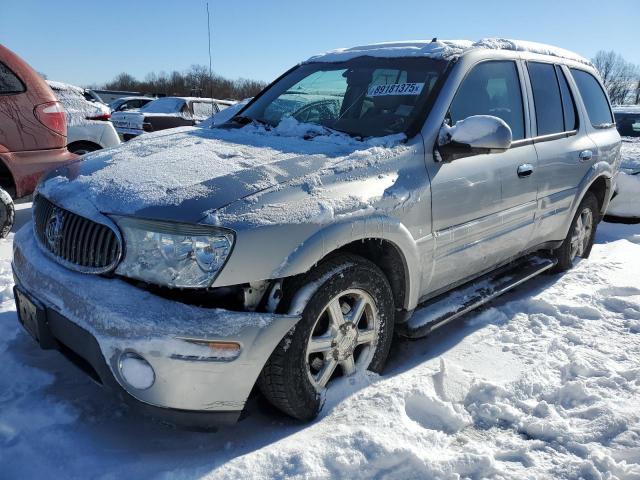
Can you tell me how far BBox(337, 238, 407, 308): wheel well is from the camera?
2586 mm

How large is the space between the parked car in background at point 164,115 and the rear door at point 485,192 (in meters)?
9.39

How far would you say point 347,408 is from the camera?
8.05 ft

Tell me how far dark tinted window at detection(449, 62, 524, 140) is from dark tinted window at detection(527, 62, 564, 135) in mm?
244

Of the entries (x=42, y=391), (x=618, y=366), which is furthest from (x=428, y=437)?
(x=42, y=391)

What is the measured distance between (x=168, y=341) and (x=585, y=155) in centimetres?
366

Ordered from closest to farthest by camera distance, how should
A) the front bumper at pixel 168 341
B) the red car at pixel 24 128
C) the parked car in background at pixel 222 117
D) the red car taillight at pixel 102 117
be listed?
1. the front bumper at pixel 168 341
2. the parked car in background at pixel 222 117
3. the red car at pixel 24 128
4. the red car taillight at pixel 102 117

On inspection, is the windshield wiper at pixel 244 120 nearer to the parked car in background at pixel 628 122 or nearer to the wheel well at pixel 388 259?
the wheel well at pixel 388 259

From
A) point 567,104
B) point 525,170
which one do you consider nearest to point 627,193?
point 567,104

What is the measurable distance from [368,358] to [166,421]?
1.04 m

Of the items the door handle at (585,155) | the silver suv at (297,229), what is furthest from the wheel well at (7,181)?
the door handle at (585,155)

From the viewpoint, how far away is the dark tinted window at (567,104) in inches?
162

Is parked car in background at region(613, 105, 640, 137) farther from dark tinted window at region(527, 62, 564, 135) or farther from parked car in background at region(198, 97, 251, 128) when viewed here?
parked car in background at region(198, 97, 251, 128)

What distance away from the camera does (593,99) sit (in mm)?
4672

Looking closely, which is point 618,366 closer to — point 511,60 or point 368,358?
point 368,358
